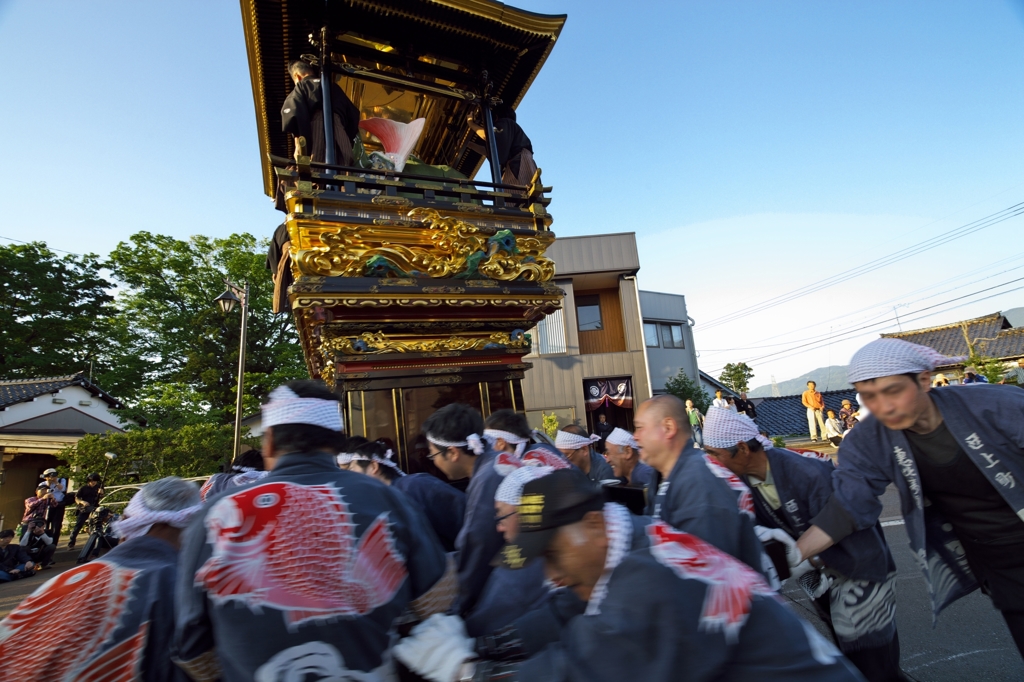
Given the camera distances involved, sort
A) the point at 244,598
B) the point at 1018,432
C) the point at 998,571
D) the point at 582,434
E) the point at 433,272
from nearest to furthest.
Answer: the point at 244,598 < the point at 1018,432 < the point at 998,571 < the point at 582,434 < the point at 433,272

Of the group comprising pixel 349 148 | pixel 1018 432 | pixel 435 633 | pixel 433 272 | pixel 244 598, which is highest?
pixel 349 148

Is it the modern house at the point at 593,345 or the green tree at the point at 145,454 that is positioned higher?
the modern house at the point at 593,345

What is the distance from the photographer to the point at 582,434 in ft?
14.9

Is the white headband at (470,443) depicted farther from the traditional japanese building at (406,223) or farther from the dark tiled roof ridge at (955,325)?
the dark tiled roof ridge at (955,325)

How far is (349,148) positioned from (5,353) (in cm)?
2062

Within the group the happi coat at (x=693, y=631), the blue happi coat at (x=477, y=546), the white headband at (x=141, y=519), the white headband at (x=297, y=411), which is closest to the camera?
the happi coat at (x=693, y=631)

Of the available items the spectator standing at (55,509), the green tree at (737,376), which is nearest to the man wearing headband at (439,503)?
the spectator standing at (55,509)

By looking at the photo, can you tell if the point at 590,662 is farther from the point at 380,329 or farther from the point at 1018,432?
the point at 380,329

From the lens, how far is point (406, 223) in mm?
4918

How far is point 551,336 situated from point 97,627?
52.0ft

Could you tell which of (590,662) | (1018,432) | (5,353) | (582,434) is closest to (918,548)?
(1018,432)

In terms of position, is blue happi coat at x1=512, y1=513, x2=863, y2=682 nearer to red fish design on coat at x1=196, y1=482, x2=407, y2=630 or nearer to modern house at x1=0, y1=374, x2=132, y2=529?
red fish design on coat at x1=196, y1=482, x2=407, y2=630

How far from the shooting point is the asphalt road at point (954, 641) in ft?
8.77

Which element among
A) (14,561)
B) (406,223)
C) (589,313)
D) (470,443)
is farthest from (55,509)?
(589,313)
